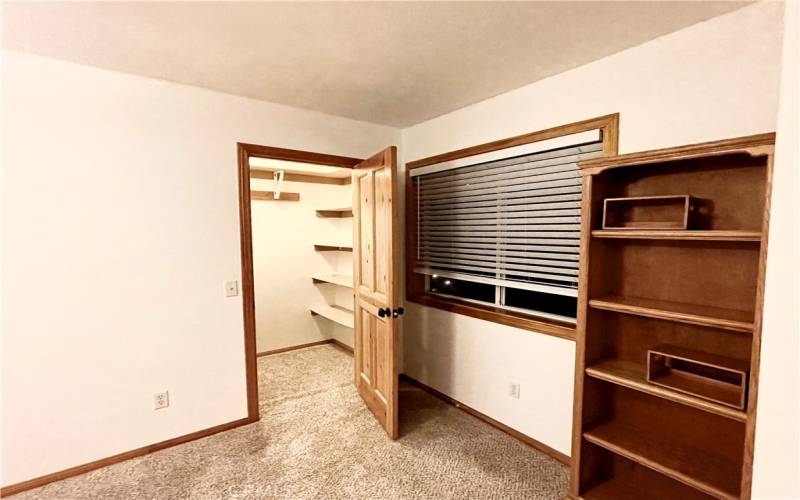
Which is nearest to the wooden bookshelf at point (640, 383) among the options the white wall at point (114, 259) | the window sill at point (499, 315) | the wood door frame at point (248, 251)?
the window sill at point (499, 315)

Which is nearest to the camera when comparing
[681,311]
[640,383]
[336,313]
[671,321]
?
[681,311]

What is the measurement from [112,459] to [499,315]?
2.69 m

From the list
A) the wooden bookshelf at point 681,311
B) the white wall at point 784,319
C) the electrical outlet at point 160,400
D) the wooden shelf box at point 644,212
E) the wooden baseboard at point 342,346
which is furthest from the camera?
the wooden baseboard at point 342,346

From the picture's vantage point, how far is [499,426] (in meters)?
2.69

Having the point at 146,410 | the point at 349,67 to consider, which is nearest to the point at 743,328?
the point at 349,67

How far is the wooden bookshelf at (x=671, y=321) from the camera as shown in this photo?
1.48 m

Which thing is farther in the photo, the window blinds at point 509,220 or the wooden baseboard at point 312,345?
the wooden baseboard at point 312,345

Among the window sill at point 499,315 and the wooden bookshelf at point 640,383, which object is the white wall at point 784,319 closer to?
the wooden bookshelf at point 640,383

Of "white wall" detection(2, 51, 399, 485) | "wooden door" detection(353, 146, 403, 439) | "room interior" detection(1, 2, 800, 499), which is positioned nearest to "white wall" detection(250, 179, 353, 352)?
"room interior" detection(1, 2, 800, 499)

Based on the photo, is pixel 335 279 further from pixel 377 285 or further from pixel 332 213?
pixel 377 285

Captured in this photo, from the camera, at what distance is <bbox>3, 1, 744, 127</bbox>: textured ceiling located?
1.58m

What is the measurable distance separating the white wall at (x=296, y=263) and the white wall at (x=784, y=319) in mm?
4017

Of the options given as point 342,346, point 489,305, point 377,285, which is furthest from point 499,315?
point 342,346

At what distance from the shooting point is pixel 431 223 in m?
3.32
